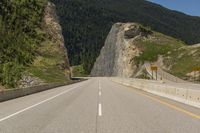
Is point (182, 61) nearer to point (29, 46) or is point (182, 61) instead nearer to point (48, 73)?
point (48, 73)

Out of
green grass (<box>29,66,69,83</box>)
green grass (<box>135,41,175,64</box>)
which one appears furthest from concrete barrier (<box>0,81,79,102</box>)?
green grass (<box>135,41,175,64</box>)

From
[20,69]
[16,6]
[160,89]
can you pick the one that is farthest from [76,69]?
[160,89]

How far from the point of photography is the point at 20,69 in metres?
42.3

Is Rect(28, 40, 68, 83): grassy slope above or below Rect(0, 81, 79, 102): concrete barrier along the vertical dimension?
above

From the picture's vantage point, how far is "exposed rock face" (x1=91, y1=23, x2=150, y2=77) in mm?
124312

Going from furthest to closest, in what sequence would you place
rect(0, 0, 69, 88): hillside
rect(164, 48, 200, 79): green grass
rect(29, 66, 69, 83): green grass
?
rect(164, 48, 200, 79): green grass < rect(29, 66, 69, 83): green grass < rect(0, 0, 69, 88): hillside

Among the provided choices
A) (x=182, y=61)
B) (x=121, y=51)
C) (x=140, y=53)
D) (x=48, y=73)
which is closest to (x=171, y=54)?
(x=182, y=61)

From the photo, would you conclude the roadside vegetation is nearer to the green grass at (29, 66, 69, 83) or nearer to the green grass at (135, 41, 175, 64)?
the green grass at (29, 66, 69, 83)

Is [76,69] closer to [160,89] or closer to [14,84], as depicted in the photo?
[14,84]

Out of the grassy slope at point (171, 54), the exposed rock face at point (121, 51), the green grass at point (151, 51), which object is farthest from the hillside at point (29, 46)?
the green grass at point (151, 51)

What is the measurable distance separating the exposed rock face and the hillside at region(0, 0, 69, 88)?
32113mm

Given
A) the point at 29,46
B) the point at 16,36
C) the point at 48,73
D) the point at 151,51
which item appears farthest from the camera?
the point at 151,51

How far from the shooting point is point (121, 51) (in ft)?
433

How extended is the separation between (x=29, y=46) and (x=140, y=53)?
65.3 metres
